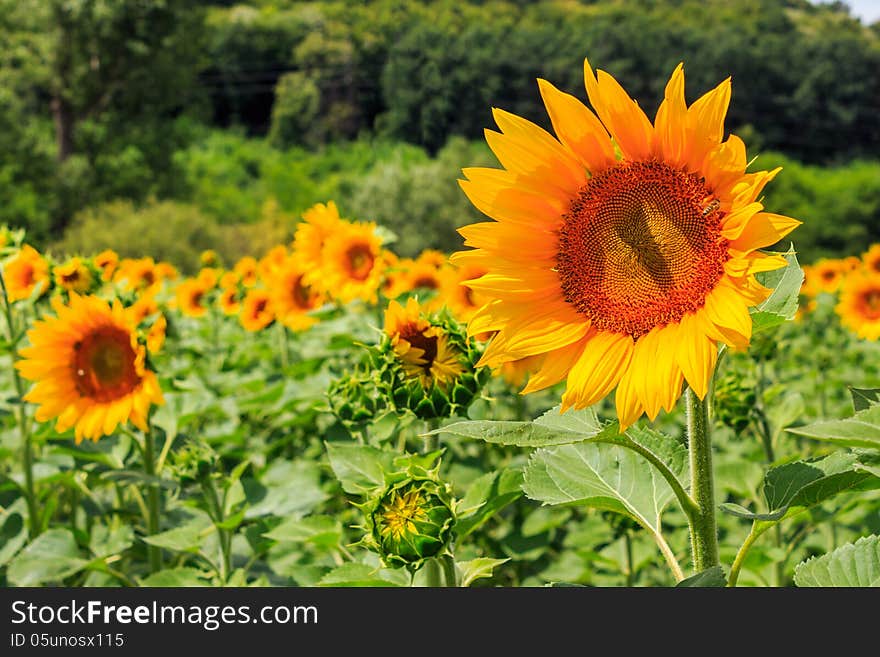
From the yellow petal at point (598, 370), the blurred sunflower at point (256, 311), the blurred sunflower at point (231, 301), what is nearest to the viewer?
the yellow petal at point (598, 370)

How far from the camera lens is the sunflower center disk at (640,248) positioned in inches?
33.3

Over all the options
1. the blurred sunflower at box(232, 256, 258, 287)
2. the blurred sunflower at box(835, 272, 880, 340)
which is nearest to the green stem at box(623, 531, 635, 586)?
the blurred sunflower at box(835, 272, 880, 340)

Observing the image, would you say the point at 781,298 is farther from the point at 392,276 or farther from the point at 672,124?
the point at 392,276

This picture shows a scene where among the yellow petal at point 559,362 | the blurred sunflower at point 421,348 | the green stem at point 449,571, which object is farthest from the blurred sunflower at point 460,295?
the yellow petal at point 559,362

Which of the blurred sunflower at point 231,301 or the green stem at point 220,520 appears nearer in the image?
the green stem at point 220,520

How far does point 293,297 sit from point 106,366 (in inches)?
49.1

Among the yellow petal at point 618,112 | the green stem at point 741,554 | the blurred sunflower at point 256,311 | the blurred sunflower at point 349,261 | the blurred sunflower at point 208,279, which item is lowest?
the green stem at point 741,554

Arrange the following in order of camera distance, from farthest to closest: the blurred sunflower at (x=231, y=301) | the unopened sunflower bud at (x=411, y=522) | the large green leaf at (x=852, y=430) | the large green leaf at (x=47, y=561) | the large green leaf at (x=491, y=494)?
the blurred sunflower at (x=231, y=301) < the large green leaf at (x=47, y=561) < the large green leaf at (x=491, y=494) < the unopened sunflower bud at (x=411, y=522) < the large green leaf at (x=852, y=430)

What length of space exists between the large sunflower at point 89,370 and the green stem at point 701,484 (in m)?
1.16

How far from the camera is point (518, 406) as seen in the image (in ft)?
8.12

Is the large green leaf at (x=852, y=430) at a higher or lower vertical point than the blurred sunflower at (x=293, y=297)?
lower

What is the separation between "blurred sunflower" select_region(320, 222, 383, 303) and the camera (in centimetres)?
270

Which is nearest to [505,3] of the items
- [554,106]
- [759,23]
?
[554,106]

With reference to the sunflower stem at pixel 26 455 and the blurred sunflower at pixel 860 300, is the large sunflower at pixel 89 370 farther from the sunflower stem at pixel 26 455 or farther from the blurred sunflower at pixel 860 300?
the blurred sunflower at pixel 860 300
